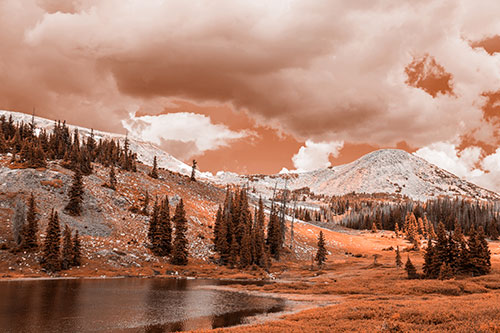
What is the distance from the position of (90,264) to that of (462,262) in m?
85.5

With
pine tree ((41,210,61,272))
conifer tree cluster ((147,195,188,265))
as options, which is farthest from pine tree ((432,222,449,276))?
pine tree ((41,210,61,272))

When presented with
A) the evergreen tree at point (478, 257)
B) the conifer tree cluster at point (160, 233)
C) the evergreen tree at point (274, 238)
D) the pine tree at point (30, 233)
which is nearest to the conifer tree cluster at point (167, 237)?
the conifer tree cluster at point (160, 233)

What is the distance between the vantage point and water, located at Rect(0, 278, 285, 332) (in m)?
35.8

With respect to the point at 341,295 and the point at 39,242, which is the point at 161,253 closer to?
the point at 39,242

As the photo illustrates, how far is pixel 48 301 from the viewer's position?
47281 mm

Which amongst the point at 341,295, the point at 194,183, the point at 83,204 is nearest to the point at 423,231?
the point at 194,183

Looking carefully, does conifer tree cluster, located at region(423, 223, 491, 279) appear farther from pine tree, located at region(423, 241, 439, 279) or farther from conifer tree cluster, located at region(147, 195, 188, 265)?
conifer tree cluster, located at region(147, 195, 188, 265)

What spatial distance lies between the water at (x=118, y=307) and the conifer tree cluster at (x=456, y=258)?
127 ft

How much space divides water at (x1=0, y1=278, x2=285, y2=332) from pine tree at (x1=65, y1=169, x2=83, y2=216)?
37957mm

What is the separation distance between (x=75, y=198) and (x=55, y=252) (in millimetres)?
28306

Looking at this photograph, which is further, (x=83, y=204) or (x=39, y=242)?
(x=83, y=204)

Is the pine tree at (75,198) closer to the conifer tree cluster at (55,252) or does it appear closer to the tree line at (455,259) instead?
the conifer tree cluster at (55,252)

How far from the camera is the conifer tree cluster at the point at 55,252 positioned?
253 feet

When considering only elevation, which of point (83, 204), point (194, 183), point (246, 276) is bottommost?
point (246, 276)
